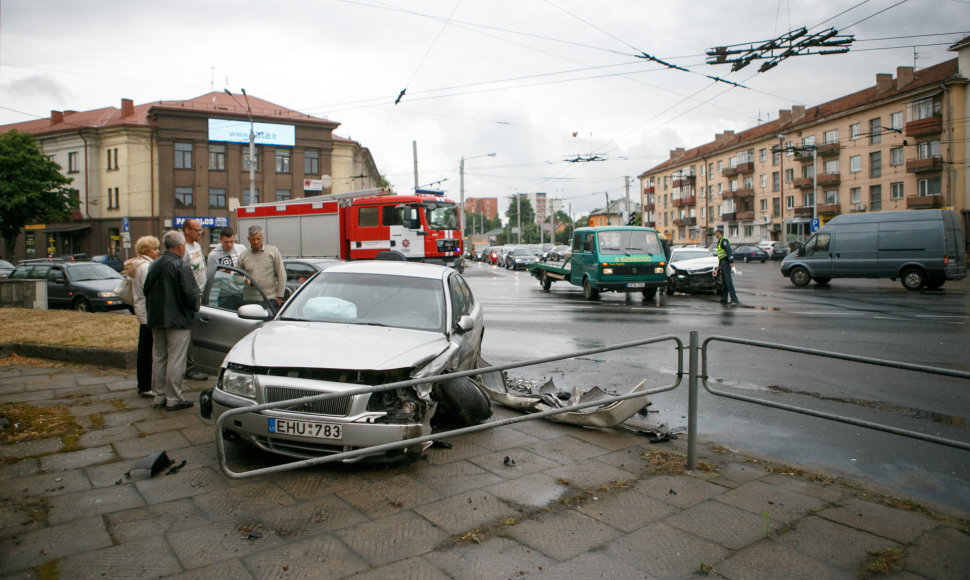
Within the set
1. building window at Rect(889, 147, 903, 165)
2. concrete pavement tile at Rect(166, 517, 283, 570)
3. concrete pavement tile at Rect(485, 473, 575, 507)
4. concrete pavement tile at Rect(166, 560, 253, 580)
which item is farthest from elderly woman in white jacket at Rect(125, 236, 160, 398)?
building window at Rect(889, 147, 903, 165)

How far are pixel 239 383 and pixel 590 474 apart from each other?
8.49ft

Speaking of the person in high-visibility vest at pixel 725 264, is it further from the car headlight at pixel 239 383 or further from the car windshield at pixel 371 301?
the car headlight at pixel 239 383

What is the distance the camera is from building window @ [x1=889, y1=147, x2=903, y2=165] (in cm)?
4950

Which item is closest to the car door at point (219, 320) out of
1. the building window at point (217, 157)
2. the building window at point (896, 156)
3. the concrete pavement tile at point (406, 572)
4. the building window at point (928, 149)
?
the concrete pavement tile at point (406, 572)

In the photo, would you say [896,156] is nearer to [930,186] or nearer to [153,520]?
[930,186]

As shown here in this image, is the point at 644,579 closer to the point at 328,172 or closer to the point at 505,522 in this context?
the point at 505,522

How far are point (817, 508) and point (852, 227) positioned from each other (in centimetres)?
2074

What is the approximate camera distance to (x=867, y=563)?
10.5 ft

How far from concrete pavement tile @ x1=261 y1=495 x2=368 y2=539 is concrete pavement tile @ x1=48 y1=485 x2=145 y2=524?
950 mm

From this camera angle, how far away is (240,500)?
4.03 metres

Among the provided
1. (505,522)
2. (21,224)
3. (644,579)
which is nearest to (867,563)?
(644,579)

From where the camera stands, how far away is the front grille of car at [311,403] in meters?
4.32

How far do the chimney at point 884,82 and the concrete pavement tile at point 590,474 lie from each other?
59102 mm

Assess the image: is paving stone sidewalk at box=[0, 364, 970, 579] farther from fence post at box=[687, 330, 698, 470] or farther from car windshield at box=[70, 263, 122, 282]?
car windshield at box=[70, 263, 122, 282]
